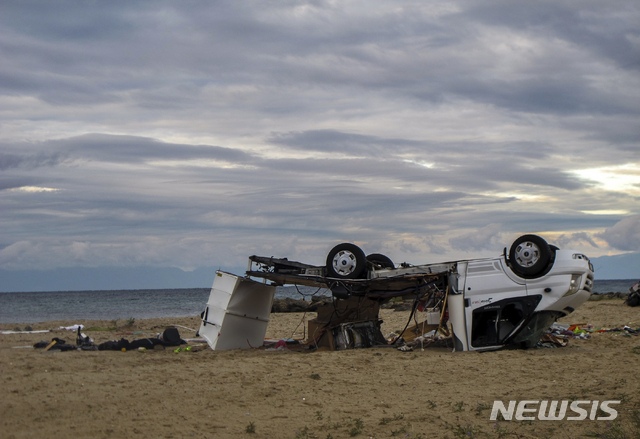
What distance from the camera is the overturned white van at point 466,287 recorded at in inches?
564

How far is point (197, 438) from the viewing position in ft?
27.8

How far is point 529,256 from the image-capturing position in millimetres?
14336

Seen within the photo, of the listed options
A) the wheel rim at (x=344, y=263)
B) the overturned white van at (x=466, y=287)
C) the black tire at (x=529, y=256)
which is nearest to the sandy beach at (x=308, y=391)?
the overturned white van at (x=466, y=287)

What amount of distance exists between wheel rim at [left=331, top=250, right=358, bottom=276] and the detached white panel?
2042 millimetres

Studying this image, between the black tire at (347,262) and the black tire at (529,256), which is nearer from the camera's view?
the black tire at (529,256)

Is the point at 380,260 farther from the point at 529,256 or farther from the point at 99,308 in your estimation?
the point at 99,308

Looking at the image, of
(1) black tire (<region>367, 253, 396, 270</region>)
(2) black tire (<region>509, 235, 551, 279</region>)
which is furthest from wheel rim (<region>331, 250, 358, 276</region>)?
(2) black tire (<region>509, 235, 551, 279</region>)

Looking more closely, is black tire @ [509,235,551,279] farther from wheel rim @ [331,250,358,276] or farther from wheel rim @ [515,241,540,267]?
wheel rim @ [331,250,358,276]

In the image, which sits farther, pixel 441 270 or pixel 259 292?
pixel 259 292

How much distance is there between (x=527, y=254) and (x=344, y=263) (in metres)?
3.77

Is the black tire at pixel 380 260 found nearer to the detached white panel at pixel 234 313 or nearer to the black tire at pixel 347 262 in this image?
the black tire at pixel 347 262

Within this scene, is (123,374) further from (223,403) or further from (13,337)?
(13,337)

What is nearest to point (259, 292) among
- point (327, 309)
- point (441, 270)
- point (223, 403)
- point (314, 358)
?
point (327, 309)

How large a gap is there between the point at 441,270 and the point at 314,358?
3095mm
